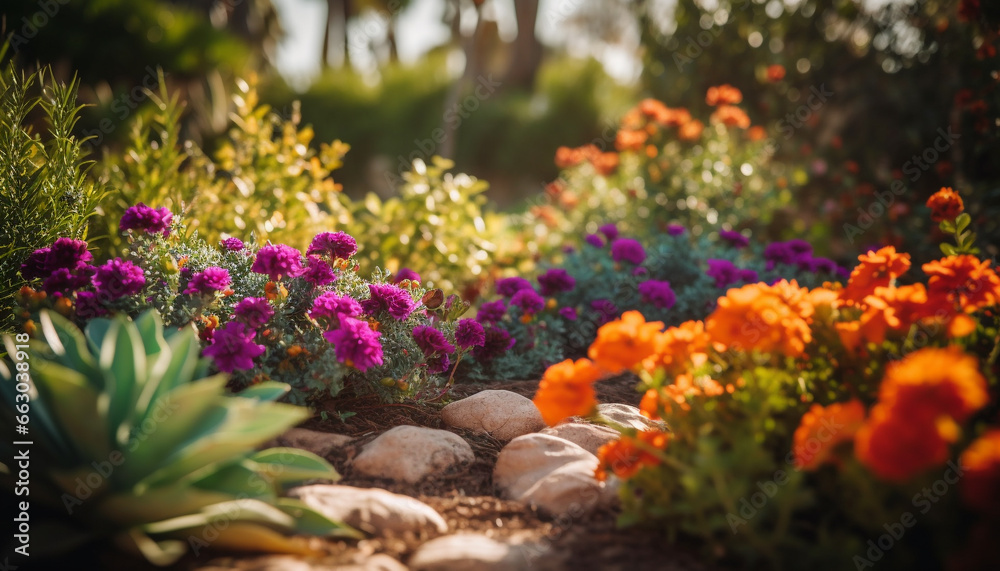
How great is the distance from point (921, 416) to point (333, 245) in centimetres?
221

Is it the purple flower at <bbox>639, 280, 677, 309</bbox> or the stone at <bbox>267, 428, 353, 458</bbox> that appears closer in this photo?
the stone at <bbox>267, 428, 353, 458</bbox>

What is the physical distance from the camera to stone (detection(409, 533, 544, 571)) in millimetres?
1755

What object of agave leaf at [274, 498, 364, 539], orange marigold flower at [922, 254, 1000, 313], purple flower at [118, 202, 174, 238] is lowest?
agave leaf at [274, 498, 364, 539]

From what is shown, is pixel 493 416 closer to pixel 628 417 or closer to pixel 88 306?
pixel 628 417

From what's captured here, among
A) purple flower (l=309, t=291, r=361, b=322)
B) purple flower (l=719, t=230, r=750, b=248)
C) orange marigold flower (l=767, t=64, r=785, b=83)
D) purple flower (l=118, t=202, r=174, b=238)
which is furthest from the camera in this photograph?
orange marigold flower (l=767, t=64, r=785, b=83)

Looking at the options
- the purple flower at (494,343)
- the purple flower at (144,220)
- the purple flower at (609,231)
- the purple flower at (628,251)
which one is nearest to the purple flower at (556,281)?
the purple flower at (628,251)

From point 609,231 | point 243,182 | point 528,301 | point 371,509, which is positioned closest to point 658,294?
point 528,301

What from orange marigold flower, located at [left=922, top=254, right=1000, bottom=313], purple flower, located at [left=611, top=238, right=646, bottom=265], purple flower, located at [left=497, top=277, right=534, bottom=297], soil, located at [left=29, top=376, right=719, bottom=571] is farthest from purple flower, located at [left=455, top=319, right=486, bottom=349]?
orange marigold flower, located at [left=922, top=254, right=1000, bottom=313]

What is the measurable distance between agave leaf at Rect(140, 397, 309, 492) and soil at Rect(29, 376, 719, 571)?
26 cm

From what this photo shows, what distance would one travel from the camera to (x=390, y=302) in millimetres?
2689

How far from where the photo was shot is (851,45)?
6.04 meters

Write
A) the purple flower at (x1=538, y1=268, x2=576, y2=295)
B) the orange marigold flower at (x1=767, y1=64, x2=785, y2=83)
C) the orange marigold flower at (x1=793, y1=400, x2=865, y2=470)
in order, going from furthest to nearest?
1. the orange marigold flower at (x1=767, y1=64, x2=785, y2=83)
2. the purple flower at (x1=538, y1=268, x2=576, y2=295)
3. the orange marigold flower at (x1=793, y1=400, x2=865, y2=470)

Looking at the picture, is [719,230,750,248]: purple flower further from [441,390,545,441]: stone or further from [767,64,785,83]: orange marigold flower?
[767,64,785,83]: orange marigold flower

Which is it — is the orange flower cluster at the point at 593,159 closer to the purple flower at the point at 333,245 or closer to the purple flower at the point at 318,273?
the purple flower at the point at 333,245
